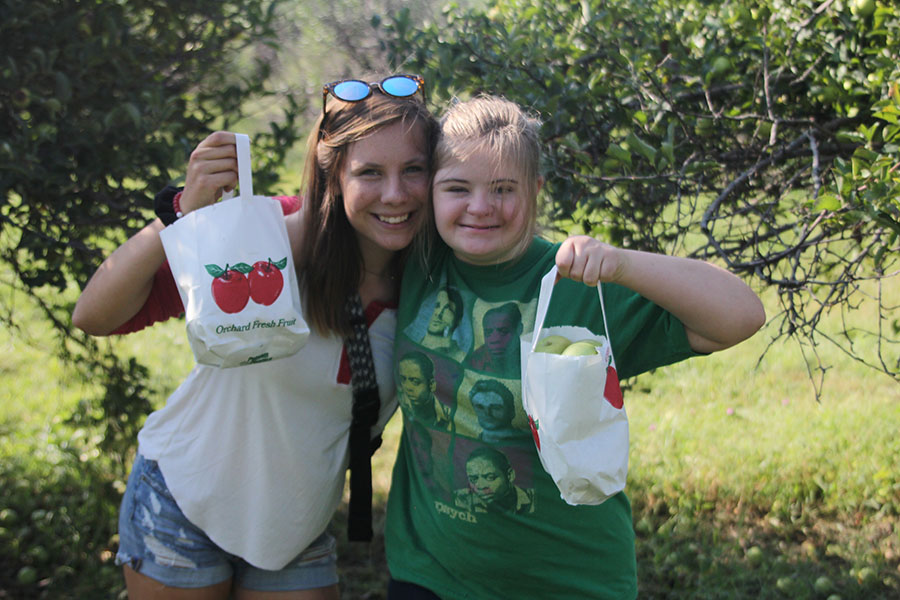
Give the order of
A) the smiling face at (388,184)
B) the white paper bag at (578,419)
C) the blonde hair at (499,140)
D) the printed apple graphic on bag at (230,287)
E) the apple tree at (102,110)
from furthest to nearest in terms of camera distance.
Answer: the apple tree at (102,110)
the smiling face at (388,184)
the blonde hair at (499,140)
the printed apple graphic on bag at (230,287)
the white paper bag at (578,419)

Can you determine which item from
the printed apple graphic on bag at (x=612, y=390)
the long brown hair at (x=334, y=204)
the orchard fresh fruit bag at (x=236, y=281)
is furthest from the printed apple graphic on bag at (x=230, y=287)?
the printed apple graphic on bag at (x=612, y=390)

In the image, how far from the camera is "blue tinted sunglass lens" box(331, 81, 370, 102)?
1893 millimetres

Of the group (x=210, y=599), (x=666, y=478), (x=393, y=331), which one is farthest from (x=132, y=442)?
(x=666, y=478)

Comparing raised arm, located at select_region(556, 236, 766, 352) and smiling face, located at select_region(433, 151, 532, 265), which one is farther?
smiling face, located at select_region(433, 151, 532, 265)

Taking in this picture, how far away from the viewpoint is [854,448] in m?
3.65

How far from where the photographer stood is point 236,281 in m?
1.65

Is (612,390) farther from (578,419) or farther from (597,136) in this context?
(597,136)

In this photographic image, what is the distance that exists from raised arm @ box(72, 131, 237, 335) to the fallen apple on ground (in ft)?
2.51

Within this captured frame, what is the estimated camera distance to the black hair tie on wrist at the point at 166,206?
177cm

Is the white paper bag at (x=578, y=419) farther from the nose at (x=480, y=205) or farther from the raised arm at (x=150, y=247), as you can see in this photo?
the raised arm at (x=150, y=247)

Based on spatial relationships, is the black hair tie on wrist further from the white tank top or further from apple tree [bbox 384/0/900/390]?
apple tree [bbox 384/0/900/390]

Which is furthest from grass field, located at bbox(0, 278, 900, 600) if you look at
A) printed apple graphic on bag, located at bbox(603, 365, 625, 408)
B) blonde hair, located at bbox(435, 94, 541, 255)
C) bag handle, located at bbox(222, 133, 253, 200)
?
bag handle, located at bbox(222, 133, 253, 200)

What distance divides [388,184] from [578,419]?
2.42 feet

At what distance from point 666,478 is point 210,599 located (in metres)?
2.28
